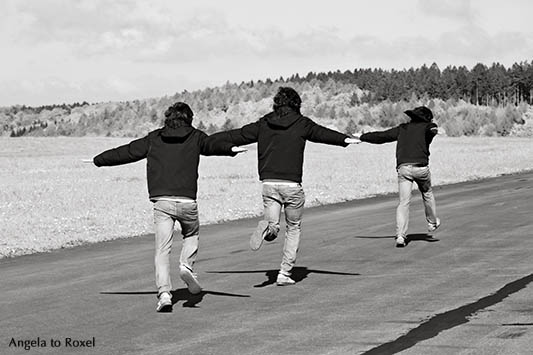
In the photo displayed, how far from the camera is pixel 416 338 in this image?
28.0 ft

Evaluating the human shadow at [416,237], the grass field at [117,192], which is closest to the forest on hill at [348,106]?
the grass field at [117,192]

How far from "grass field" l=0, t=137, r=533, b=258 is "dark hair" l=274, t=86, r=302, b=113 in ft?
24.9

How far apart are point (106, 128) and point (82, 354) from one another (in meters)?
151

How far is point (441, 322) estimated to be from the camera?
30.3 ft

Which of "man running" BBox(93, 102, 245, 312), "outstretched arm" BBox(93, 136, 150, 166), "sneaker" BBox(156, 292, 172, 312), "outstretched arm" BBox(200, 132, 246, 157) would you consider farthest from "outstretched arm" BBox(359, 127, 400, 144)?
"sneaker" BBox(156, 292, 172, 312)

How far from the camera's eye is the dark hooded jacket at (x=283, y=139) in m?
12.0

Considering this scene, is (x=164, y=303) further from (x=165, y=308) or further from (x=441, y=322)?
(x=441, y=322)

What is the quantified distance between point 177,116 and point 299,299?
2.35 meters

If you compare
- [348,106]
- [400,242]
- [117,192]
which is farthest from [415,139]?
[348,106]

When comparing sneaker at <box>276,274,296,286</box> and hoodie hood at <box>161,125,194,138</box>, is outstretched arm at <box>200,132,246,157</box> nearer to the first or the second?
hoodie hood at <box>161,125,194,138</box>

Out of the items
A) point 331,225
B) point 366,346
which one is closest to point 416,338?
point 366,346

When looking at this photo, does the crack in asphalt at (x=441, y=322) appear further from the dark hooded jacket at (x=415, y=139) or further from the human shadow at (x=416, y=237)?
the human shadow at (x=416, y=237)

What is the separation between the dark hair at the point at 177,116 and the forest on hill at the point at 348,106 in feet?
378

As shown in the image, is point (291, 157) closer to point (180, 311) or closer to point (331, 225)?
point (180, 311)
